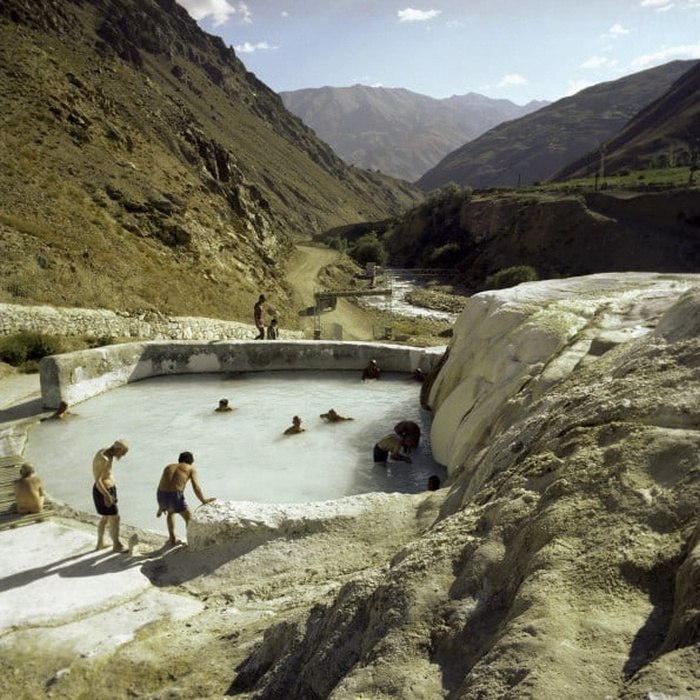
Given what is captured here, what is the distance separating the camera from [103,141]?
2606cm

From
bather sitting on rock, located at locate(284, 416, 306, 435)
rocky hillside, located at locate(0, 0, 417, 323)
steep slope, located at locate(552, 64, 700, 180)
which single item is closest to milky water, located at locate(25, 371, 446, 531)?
bather sitting on rock, located at locate(284, 416, 306, 435)

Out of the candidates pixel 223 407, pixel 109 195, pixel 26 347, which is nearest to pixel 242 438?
pixel 223 407

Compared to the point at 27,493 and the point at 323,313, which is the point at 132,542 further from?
the point at 323,313

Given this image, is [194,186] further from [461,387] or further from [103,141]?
[461,387]

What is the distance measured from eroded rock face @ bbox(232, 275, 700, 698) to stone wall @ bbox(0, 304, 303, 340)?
1297 cm

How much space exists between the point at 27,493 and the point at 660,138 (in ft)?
241

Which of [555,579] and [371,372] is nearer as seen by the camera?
[555,579]

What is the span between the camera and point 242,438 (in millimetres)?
9523

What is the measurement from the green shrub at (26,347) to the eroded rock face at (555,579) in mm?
10902

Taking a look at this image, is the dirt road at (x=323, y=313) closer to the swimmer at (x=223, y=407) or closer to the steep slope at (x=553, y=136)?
the swimmer at (x=223, y=407)

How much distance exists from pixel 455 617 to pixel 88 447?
24.7ft

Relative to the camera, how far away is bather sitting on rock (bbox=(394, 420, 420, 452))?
9.02m

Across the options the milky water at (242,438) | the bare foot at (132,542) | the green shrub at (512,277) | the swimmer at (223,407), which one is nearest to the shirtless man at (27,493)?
the milky water at (242,438)

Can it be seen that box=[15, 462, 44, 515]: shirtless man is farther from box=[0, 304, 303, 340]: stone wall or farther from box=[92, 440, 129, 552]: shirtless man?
box=[0, 304, 303, 340]: stone wall
